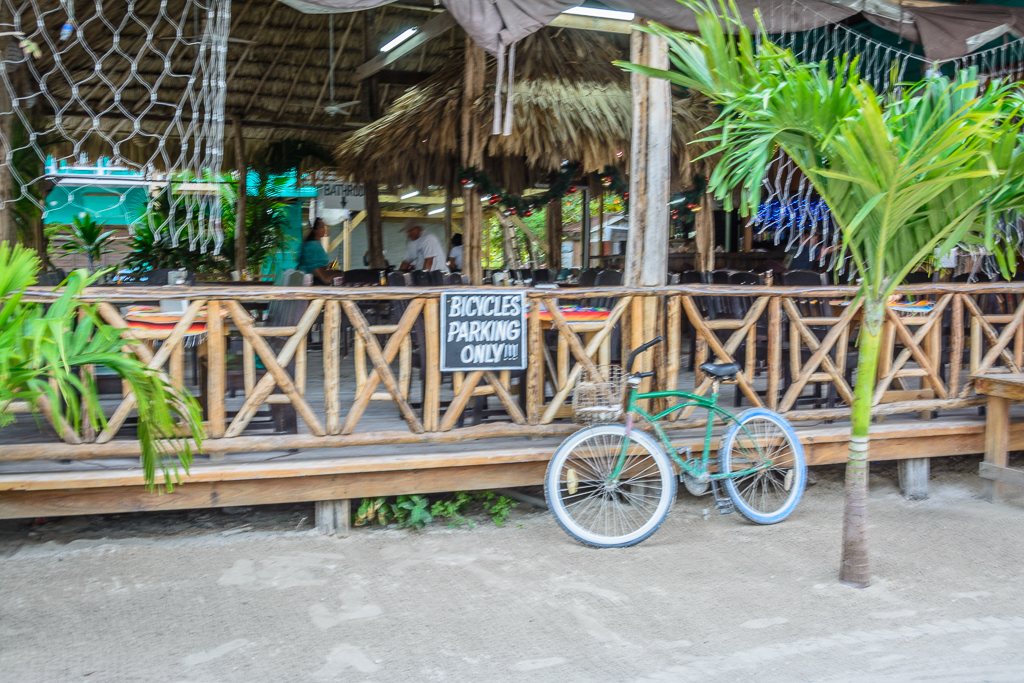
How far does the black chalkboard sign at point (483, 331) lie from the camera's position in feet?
14.1

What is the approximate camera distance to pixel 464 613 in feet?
11.1

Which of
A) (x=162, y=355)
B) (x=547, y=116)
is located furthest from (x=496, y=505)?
(x=547, y=116)

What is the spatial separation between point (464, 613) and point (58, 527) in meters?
2.42

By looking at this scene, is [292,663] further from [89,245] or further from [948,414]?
[89,245]

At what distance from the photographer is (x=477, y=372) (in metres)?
4.36

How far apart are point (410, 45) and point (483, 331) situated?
14.3 feet

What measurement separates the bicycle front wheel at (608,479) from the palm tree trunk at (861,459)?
34.3 inches

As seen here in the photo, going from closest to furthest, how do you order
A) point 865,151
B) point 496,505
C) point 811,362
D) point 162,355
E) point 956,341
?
point 865,151 < point 162,355 < point 496,505 < point 811,362 < point 956,341

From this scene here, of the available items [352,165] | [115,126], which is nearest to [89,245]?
[115,126]

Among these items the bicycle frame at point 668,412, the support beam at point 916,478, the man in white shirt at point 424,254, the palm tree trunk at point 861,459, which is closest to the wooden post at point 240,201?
the man in white shirt at point 424,254

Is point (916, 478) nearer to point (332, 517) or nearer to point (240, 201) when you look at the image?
point (332, 517)

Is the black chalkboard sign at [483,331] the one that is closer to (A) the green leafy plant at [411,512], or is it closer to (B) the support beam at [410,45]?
(A) the green leafy plant at [411,512]

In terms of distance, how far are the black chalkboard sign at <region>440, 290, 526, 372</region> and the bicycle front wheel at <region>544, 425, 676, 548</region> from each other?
0.60m

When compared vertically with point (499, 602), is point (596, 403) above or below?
above
